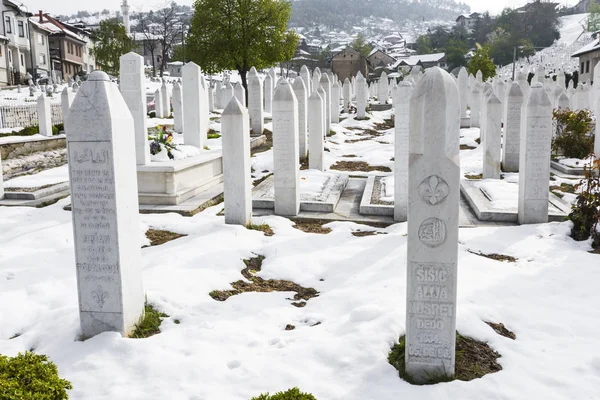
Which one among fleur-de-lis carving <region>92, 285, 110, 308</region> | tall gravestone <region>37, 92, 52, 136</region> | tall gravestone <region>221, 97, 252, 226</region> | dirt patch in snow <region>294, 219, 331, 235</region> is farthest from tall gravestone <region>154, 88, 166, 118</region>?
fleur-de-lis carving <region>92, 285, 110, 308</region>

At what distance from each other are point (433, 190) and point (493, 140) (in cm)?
1040

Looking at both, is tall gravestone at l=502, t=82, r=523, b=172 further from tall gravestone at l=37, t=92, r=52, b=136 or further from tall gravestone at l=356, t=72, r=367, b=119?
tall gravestone at l=37, t=92, r=52, b=136

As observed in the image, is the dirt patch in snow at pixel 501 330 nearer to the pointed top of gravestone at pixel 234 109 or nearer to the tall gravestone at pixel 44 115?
the pointed top of gravestone at pixel 234 109

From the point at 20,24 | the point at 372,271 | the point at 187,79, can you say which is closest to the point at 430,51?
the point at 20,24

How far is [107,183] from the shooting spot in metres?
4.66

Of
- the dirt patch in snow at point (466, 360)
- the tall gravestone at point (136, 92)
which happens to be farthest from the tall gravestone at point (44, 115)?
the dirt patch in snow at point (466, 360)

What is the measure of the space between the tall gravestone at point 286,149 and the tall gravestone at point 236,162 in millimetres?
1287

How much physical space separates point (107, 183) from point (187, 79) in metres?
10.6

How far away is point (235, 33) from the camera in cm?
3338

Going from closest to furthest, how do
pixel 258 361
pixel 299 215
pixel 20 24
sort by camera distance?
1. pixel 258 361
2. pixel 299 215
3. pixel 20 24

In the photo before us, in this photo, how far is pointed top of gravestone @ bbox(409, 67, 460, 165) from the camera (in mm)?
3846

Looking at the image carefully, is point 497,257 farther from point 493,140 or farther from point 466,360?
point 493,140

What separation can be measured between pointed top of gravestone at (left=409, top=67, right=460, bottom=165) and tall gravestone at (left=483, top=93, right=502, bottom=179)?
33.4ft

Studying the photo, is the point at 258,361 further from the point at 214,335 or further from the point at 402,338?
the point at 402,338
